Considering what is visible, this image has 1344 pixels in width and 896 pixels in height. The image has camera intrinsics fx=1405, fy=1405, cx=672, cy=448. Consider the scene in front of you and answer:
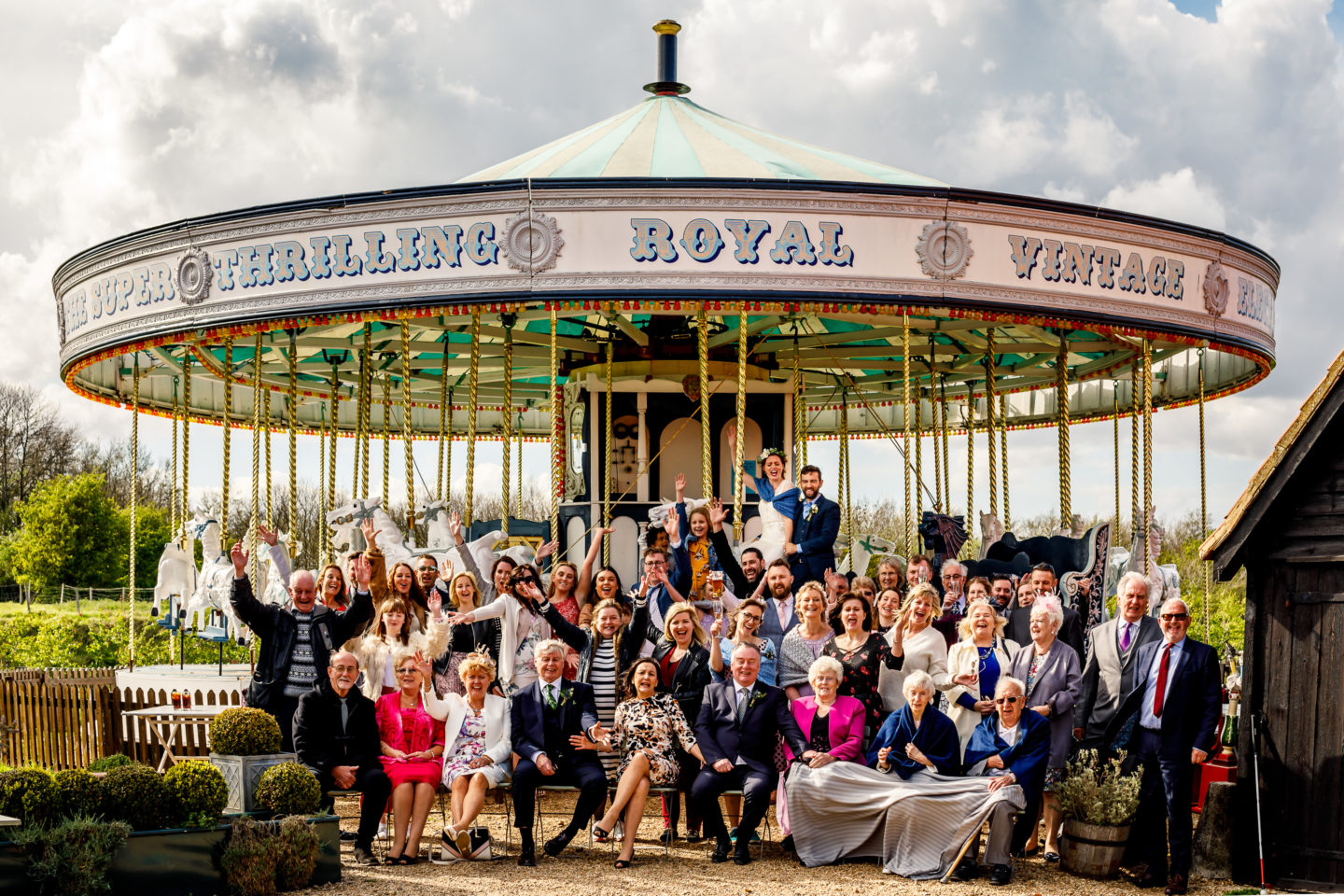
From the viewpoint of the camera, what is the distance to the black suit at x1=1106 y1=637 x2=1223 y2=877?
26.3ft

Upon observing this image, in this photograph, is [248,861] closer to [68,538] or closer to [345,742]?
[345,742]

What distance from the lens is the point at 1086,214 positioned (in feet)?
38.5

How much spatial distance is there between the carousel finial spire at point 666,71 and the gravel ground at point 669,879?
33.9ft

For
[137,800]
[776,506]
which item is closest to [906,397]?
[776,506]

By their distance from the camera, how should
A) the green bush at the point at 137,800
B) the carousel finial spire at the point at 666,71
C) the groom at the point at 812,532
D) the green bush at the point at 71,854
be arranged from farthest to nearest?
the carousel finial spire at the point at 666,71
the groom at the point at 812,532
the green bush at the point at 137,800
the green bush at the point at 71,854

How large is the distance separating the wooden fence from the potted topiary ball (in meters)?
4.47

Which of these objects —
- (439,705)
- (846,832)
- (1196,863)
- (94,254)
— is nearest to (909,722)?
(846,832)

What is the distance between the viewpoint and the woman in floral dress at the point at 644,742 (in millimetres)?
8570

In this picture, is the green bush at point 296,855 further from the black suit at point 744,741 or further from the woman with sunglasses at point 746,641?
the woman with sunglasses at point 746,641

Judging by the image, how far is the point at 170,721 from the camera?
37.4 ft

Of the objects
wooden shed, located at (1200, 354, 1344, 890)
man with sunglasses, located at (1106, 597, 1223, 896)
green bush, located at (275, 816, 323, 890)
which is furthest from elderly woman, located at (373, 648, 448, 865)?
wooden shed, located at (1200, 354, 1344, 890)

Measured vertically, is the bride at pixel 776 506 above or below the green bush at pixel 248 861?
above

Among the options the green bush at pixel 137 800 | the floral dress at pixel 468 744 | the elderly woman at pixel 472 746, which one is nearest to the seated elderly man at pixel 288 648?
the elderly woman at pixel 472 746

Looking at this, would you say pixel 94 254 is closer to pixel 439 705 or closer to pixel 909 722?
pixel 439 705
